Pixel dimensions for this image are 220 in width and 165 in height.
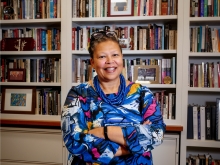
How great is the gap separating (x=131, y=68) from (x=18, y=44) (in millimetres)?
1143

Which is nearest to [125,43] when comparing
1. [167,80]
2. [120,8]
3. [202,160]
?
[120,8]

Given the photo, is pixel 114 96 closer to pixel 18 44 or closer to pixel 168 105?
pixel 168 105

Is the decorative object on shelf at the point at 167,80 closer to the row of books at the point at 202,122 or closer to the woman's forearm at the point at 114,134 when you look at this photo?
the row of books at the point at 202,122

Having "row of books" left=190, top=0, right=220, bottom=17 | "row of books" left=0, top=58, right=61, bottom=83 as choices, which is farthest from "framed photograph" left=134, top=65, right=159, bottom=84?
"row of books" left=0, top=58, right=61, bottom=83

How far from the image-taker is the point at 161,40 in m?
2.25

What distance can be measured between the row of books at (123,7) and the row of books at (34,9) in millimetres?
197

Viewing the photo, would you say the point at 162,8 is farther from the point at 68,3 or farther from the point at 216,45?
the point at 68,3

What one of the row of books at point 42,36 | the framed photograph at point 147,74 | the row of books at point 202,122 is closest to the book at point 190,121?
the row of books at point 202,122

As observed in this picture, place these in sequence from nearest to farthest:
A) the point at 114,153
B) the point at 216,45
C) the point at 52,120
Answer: the point at 114,153 → the point at 216,45 → the point at 52,120

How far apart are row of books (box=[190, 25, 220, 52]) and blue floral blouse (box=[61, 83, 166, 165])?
4.08 feet

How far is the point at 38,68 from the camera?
2459 mm

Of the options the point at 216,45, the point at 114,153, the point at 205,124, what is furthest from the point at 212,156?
the point at 114,153

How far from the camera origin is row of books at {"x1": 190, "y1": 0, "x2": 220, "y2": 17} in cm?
215

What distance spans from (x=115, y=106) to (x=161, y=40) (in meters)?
1.30
